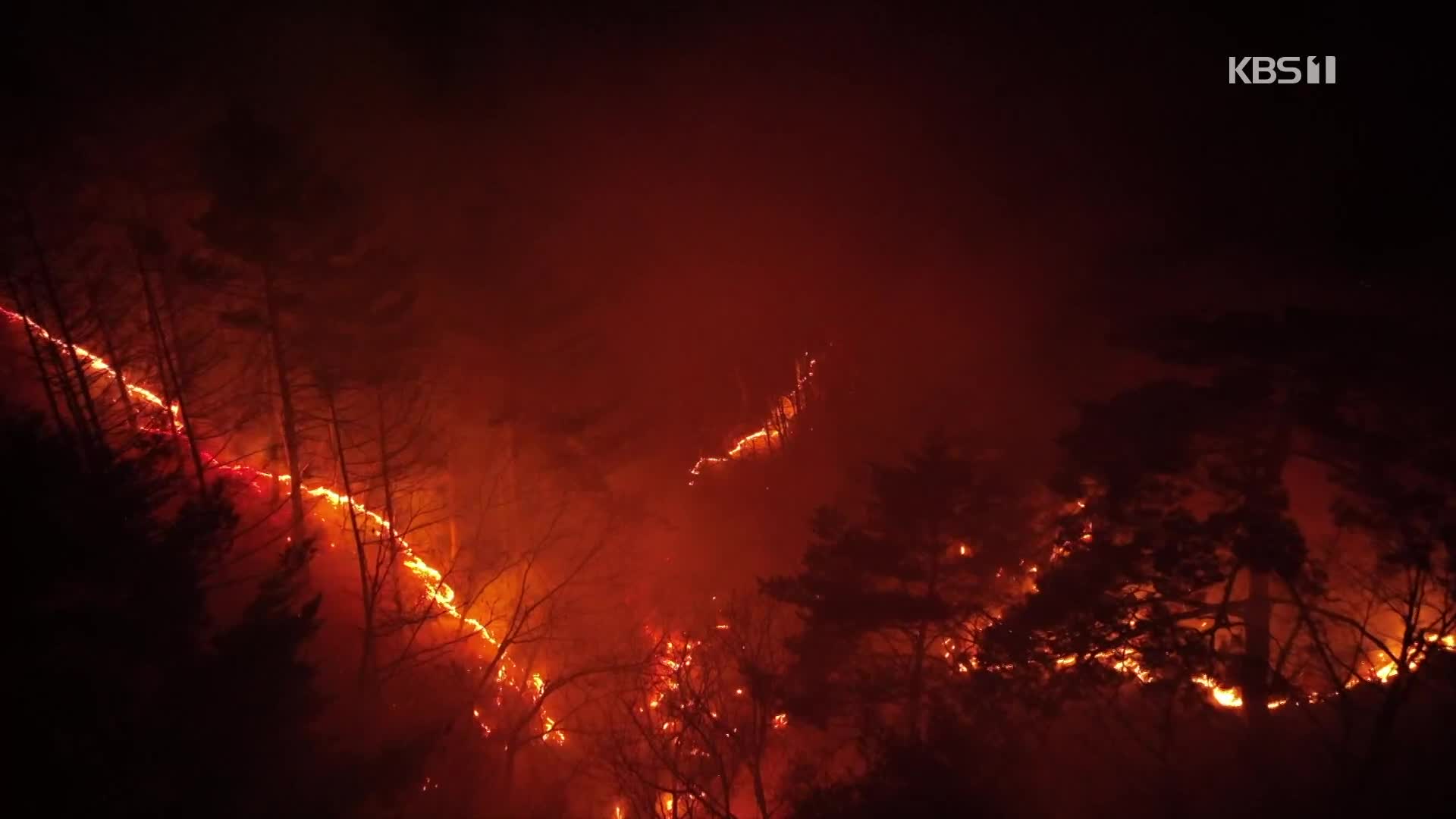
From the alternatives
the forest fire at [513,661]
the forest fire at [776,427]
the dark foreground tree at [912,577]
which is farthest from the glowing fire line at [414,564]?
the forest fire at [776,427]

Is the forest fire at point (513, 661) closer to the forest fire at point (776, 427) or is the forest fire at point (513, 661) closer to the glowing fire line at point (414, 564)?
the glowing fire line at point (414, 564)

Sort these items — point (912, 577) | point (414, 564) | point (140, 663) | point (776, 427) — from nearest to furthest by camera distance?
point (140, 663)
point (912, 577)
point (414, 564)
point (776, 427)

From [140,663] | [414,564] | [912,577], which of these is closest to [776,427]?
[414,564]

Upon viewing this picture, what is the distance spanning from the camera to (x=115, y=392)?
75.9 ft

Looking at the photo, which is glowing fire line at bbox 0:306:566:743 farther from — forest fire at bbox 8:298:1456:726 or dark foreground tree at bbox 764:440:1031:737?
dark foreground tree at bbox 764:440:1031:737

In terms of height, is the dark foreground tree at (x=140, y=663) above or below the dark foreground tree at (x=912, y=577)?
below

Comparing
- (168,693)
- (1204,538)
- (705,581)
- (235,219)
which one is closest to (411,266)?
(235,219)

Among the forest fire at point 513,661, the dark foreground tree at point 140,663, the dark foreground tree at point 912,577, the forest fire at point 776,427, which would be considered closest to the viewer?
the dark foreground tree at point 140,663

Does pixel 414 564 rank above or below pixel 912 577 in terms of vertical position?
above

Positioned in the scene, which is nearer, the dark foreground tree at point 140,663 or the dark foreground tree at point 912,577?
the dark foreground tree at point 140,663

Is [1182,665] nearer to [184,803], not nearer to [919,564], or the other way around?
[919,564]

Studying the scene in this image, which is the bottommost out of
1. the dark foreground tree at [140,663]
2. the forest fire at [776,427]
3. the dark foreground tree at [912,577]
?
the dark foreground tree at [140,663]

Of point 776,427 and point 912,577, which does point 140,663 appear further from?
point 776,427

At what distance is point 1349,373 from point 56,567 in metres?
Answer: 14.7
